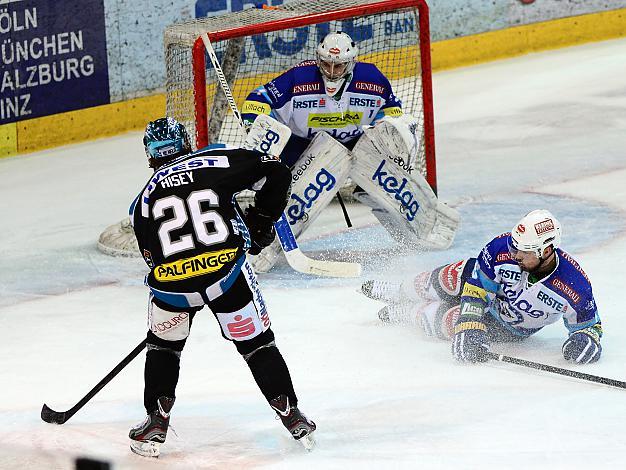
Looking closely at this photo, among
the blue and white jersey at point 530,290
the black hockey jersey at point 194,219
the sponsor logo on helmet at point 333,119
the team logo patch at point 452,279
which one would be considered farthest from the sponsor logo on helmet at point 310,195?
the black hockey jersey at point 194,219

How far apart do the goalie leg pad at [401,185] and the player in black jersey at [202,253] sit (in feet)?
7.44

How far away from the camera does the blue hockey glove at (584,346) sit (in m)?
4.98

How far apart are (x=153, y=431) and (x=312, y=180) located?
2462mm

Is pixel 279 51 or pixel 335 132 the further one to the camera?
pixel 279 51

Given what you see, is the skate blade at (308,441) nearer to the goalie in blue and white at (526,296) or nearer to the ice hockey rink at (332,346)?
the ice hockey rink at (332,346)

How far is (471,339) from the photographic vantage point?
5047 mm

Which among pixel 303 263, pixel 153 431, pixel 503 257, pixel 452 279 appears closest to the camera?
pixel 153 431

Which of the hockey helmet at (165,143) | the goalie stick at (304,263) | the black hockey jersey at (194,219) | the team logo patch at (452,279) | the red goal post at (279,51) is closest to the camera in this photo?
the black hockey jersey at (194,219)

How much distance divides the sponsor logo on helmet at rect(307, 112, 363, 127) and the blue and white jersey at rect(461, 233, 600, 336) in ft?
5.61

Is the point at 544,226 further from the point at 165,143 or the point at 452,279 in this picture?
the point at 165,143

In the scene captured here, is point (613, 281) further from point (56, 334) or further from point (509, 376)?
point (56, 334)

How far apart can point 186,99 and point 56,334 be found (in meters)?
1.56

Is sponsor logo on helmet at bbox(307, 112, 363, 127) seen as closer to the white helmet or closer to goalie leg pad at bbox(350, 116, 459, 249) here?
goalie leg pad at bbox(350, 116, 459, 249)

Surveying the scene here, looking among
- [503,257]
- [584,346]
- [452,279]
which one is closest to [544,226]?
[503,257]
